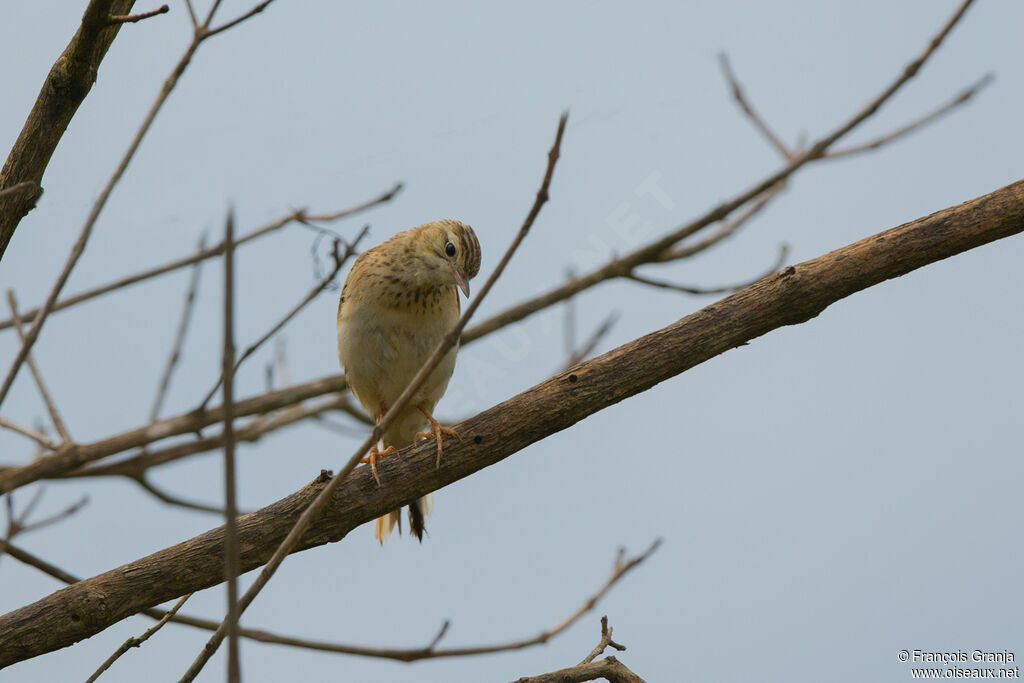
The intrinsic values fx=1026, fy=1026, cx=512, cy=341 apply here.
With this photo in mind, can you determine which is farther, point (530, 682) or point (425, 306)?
point (425, 306)

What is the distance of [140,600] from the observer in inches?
128

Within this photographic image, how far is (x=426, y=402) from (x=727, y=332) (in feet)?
5.88

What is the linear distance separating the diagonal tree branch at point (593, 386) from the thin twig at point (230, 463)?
169cm

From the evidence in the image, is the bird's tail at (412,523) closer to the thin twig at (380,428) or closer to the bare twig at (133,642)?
the bare twig at (133,642)

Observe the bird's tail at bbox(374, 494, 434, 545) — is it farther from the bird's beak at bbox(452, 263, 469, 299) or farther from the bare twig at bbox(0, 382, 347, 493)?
the bare twig at bbox(0, 382, 347, 493)

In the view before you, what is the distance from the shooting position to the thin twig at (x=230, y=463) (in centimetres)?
138

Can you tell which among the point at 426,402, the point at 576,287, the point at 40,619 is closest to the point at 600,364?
the point at 576,287

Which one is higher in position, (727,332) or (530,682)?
(727,332)

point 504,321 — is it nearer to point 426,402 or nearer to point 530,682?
point 426,402

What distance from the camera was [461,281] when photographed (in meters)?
4.73

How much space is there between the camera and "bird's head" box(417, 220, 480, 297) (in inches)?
187

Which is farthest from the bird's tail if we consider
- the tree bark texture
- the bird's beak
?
the tree bark texture

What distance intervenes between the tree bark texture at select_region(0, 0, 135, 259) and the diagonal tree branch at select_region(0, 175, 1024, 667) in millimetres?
1120

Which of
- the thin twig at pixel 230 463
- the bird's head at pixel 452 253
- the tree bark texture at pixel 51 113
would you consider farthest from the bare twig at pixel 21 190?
the bird's head at pixel 452 253
